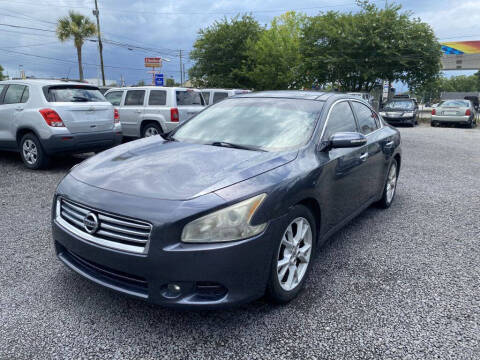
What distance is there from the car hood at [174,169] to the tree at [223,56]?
1201 inches

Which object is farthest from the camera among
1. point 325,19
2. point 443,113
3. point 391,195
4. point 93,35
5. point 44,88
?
point 93,35

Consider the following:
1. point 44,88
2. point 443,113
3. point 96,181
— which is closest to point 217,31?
point 443,113

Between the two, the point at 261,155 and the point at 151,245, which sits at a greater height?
the point at 261,155

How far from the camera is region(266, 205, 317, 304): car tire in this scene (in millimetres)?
2541

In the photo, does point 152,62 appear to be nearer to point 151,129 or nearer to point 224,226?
point 151,129

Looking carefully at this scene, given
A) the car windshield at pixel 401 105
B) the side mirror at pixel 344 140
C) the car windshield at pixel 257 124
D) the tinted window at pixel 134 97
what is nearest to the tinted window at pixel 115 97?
the tinted window at pixel 134 97

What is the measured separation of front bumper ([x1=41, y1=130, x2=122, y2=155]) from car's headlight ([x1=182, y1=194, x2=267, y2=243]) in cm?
552

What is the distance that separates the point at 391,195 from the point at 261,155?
10.0 ft

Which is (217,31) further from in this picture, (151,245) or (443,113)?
(151,245)

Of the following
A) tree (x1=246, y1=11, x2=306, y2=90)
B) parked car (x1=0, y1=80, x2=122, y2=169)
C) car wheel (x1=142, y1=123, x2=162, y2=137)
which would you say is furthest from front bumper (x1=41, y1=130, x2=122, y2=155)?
tree (x1=246, y1=11, x2=306, y2=90)

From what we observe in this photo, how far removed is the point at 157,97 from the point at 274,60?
77.5 feet

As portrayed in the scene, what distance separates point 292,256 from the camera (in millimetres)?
2740

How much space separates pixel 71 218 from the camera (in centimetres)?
259

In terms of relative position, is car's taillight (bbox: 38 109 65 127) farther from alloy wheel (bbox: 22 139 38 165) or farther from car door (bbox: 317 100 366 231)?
car door (bbox: 317 100 366 231)
